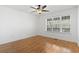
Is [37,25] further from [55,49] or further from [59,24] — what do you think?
[55,49]

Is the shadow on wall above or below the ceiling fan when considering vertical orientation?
below

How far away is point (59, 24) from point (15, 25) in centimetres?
46

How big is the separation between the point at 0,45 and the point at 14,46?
14cm

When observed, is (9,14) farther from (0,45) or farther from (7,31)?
(0,45)

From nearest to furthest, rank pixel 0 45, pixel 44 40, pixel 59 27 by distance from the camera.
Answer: pixel 0 45
pixel 59 27
pixel 44 40

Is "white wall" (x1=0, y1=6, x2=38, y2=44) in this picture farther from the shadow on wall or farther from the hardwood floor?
the shadow on wall

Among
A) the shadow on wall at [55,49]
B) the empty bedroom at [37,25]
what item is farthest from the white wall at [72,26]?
the shadow on wall at [55,49]

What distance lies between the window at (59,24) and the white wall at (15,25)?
0.18 m

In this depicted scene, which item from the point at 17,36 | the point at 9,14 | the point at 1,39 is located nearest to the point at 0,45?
the point at 1,39

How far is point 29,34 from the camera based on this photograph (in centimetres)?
97

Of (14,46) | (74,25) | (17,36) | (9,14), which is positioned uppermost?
(9,14)

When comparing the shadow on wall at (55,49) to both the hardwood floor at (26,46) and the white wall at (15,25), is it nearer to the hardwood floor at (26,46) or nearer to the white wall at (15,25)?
the hardwood floor at (26,46)

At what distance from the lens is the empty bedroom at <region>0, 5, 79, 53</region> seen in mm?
856

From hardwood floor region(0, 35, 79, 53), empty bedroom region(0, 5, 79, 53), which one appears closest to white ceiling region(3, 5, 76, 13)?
empty bedroom region(0, 5, 79, 53)
